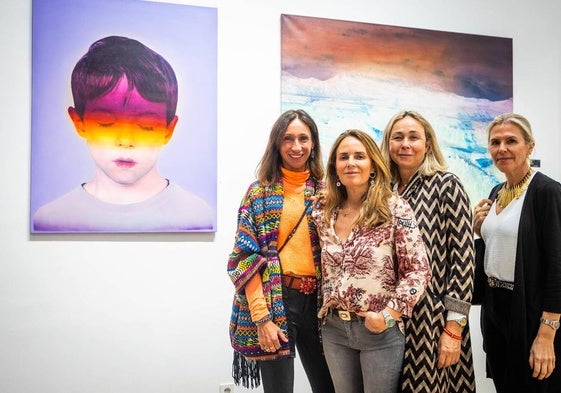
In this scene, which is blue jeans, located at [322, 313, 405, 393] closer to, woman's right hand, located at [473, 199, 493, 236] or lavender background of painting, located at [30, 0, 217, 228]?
woman's right hand, located at [473, 199, 493, 236]

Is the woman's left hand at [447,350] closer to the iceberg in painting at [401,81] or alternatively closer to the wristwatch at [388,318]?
the wristwatch at [388,318]

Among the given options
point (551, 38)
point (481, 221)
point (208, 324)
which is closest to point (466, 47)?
point (551, 38)

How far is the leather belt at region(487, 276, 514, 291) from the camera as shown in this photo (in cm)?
161

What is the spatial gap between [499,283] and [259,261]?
2.82ft

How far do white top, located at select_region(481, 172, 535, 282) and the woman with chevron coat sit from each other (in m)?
0.28

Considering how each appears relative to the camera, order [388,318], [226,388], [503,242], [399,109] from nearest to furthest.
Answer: [388,318] < [503,242] < [226,388] < [399,109]

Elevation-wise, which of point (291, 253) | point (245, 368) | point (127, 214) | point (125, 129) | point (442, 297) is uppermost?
point (125, 129)

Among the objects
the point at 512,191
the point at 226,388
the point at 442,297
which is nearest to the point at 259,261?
the point at 442,297

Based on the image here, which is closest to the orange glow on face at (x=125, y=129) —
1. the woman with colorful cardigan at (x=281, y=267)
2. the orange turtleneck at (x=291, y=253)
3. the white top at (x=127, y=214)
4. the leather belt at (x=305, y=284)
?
the white top at (x=127, y=214)

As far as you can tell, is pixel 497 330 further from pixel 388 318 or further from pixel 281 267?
pixel 281 267

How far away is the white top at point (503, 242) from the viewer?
1614 mm

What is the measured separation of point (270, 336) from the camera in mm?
1529

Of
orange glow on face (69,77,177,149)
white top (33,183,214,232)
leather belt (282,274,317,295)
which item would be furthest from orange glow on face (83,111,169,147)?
leather belt (282,274,317,295)

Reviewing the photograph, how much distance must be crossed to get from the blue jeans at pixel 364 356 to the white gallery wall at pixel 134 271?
3.45ft
